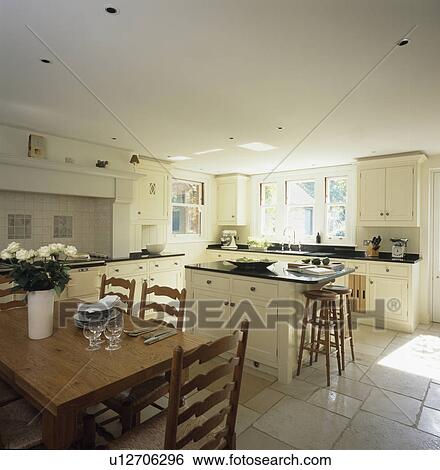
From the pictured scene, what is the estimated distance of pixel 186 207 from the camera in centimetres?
631

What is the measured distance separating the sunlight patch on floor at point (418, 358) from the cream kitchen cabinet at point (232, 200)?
11.8ft

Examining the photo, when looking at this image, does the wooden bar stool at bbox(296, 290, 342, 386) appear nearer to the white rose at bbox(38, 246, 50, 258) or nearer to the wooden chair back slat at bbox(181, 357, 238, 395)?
the wooden chair back slat at bbox(181, 357, 238, 395)

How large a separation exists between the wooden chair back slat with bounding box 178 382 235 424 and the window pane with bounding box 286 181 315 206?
501 centimetres

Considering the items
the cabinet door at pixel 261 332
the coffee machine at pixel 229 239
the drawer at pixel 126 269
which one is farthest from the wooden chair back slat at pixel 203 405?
the coffee machine at pixel 229 239

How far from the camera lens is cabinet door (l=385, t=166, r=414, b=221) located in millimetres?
4562

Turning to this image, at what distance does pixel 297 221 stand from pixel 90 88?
14.6 ft

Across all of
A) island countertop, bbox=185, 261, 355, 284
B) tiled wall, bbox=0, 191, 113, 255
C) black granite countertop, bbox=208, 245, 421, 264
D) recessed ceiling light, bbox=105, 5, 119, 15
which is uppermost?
recessed ceiling light, bbox=105, 5, 119, 15

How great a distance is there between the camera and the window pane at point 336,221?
18.5ft

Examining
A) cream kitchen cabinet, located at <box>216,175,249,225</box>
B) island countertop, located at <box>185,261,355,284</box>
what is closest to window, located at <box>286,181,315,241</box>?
cream kitchen cabinet, located at <box>216,175,249,225</box>

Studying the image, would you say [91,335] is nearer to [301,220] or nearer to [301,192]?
[301,220]

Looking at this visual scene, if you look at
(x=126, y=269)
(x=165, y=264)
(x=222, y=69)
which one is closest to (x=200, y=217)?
(x=165, y=264)

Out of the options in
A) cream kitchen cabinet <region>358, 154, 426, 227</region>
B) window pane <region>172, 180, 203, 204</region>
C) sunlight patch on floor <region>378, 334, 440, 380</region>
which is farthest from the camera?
window pane <region>172, 180, 203, 204</region>

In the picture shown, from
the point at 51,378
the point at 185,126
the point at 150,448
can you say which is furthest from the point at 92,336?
the point at 185,126

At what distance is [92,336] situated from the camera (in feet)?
5.61
